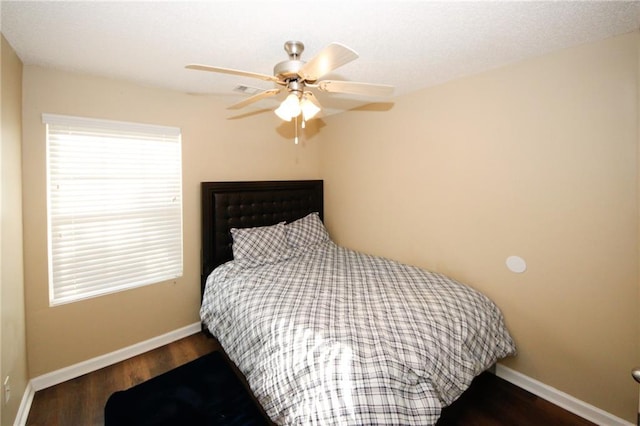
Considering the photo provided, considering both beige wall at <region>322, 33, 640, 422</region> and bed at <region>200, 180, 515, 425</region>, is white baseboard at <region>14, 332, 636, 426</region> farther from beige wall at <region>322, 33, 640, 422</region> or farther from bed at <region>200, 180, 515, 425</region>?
bed at <region>200, 180, 515, 425</region>

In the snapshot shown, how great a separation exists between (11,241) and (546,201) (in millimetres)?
3406

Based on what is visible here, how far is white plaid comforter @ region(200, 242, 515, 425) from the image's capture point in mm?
1292

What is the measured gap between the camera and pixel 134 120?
2428 millimetres

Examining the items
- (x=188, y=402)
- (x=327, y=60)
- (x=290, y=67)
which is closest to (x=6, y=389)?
(x=188, y=402)

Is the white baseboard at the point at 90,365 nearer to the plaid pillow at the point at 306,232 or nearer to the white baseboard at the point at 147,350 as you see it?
the white baseboard at the point at 147,350

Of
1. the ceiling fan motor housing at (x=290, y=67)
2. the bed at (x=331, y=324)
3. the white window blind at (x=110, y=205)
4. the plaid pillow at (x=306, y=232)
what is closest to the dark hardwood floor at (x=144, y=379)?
the bed at (x=331, y=324)

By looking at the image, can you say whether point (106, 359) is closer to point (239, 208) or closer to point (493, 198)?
point (239, 208)

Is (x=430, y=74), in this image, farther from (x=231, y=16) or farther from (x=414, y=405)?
(x=414, y=405)

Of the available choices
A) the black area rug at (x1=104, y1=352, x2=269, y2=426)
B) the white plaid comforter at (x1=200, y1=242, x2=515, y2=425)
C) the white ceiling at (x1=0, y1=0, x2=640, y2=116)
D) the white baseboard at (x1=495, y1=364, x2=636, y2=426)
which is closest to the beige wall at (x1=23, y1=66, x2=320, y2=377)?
the white ceiling at (x1=0, y1=0, x2=640, y2=116)

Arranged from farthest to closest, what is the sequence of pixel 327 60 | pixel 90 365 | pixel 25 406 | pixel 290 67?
pixel 90 365
pixel 25 406
pixel 290 67
pixel 327 60

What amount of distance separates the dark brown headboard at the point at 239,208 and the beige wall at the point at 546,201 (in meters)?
1.27

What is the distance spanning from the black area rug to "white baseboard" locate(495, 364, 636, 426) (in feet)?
6.02

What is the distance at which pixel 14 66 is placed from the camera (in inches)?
71.3

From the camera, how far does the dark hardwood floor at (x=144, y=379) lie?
6.04 feet
